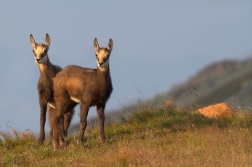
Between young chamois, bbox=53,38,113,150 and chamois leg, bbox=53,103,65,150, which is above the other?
young chamois, bbox=53,38,113,150

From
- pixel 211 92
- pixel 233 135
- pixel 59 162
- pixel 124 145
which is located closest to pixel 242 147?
pixel 233 135

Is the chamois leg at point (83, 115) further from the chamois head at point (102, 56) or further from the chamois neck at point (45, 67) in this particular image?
the chamois neck at point (45, 67)

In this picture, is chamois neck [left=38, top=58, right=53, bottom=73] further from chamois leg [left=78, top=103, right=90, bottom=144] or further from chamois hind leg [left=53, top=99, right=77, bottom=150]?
chamois leg [left=78, top=103, right=90, bottom=144]

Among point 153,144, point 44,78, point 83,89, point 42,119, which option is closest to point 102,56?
point 83,89

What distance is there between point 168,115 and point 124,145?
426 cm

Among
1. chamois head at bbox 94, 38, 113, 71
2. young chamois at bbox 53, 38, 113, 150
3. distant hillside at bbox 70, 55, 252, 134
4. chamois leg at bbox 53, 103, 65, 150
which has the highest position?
distant hillside at bbox 70, 55, 252, 134

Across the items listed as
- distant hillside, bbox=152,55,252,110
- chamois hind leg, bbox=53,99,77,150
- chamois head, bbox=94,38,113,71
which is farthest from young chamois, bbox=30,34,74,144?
distant hillside, bbox=152,55,252,110

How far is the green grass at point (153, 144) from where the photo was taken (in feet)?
43.9

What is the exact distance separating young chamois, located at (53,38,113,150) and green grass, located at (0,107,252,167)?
59 centimetres

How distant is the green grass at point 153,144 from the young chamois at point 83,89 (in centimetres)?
59

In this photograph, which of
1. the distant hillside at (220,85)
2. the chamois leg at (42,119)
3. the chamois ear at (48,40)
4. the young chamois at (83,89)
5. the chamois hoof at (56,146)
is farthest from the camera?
the distant hillside at (220,85)

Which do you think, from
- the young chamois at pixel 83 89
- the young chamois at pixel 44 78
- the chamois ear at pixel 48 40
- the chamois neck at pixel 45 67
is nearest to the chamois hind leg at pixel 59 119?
the young chamois at pixel 83 89

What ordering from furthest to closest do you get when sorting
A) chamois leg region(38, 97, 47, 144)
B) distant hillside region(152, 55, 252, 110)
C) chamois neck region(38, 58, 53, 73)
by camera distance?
distant hillside region(152, 55, 252, 110)
chamois leg region(38, 97, 47, 144)
chamois neck region(38, 58, 53, 73)

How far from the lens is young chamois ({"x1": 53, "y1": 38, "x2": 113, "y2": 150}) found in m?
16.2
